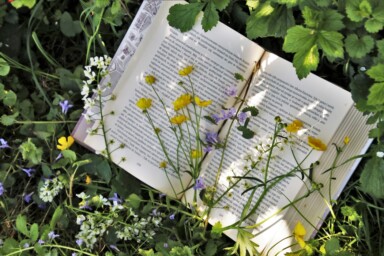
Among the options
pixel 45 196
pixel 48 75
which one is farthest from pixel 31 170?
pixel 48 75

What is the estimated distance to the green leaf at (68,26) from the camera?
156cm

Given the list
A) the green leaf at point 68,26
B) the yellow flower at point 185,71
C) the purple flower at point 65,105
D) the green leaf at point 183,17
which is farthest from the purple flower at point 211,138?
the green leaf at point 68,26

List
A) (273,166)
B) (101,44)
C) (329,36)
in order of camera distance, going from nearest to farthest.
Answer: (329,36) < (273,166) < (101,44)

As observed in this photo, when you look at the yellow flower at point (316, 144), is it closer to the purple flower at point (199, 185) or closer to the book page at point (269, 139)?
the book page at point (269, 139)

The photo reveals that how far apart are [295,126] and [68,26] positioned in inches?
28.7

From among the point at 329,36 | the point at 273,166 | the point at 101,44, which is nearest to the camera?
the point at 329,36

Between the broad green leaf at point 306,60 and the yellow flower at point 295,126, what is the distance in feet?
0.93

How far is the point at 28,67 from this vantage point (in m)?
1.60

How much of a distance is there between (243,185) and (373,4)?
568 millimetres

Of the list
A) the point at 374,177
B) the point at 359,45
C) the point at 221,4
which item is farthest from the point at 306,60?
the point at 374,177

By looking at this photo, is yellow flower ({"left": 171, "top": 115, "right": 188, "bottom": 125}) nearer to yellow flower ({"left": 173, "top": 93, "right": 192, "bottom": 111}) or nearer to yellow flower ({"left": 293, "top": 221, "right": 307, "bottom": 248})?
yellow flower ({"left": 173, "top": 93, "right": 192, "bottom": 111})

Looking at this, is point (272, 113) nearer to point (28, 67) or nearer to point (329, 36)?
point (329, 36)

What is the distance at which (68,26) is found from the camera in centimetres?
157

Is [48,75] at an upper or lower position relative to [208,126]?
lower
